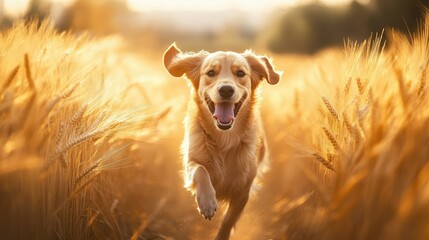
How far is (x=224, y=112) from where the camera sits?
431 centimetres

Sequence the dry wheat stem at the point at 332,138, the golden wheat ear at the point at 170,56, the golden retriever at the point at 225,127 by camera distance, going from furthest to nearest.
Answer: the golden wheat ear at the point at 170,56, the golden retriever at the point at 225,127, the dry wheat stem at the point at 332,138

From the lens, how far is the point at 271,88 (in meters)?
8.72

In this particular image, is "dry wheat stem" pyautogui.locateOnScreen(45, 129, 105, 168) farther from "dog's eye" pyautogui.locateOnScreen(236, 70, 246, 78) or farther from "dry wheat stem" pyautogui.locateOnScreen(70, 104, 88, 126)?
"dog's eye" pyautogui.locateOnScreen(236, 70, 246, 78)

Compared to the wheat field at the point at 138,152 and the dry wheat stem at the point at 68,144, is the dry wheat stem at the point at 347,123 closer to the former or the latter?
the wheat field at the point at 138,152

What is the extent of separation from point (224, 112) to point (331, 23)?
22.7 metres

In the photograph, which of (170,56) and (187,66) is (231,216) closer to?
(187,66)

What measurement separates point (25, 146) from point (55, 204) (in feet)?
2.40

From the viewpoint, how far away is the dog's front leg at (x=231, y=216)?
161 inches

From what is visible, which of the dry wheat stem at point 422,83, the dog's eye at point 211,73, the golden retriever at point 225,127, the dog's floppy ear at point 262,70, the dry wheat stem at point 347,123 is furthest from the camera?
the dog's floppy ear at point 262,70

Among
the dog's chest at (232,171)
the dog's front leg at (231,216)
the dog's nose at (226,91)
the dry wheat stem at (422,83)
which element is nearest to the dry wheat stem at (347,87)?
the dry wheat stem at (422,83)

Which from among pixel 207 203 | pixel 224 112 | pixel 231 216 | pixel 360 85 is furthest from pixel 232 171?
pixel 360 85

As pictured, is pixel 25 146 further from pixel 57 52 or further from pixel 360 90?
pixel 360 90

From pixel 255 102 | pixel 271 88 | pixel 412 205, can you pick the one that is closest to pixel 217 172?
pixel 255 102

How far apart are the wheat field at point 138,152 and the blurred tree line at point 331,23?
13.0 meters
